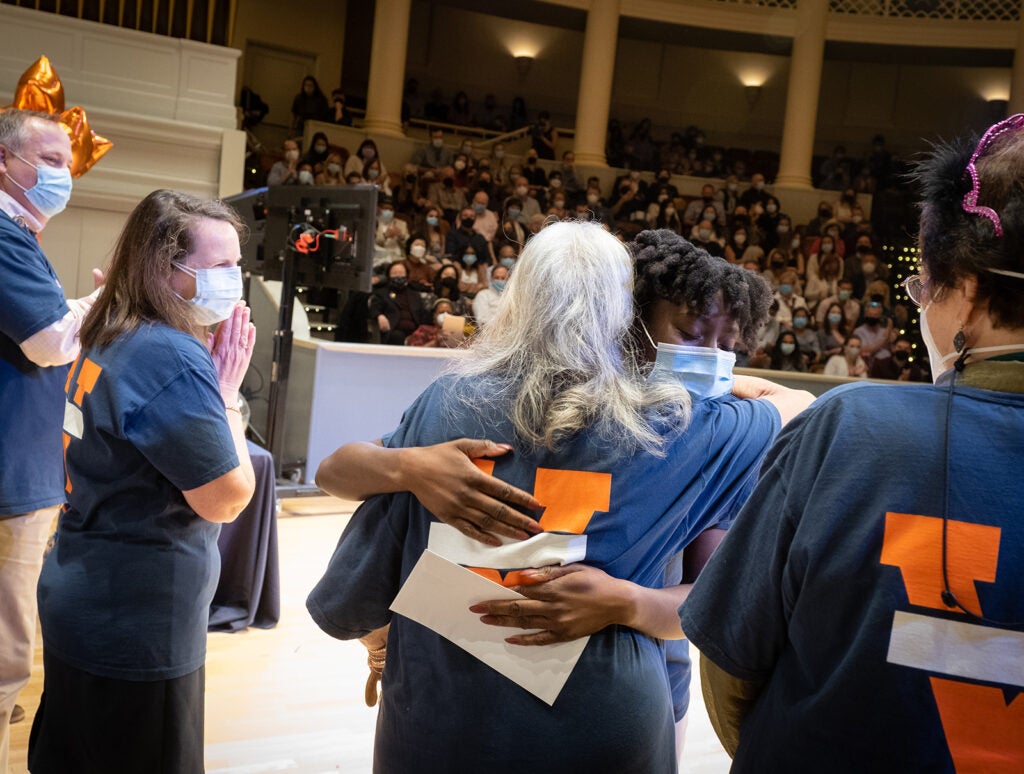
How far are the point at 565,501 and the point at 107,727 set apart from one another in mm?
911

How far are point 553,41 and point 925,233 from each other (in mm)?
16796

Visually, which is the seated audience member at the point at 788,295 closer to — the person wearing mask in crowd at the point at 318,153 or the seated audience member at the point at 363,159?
the seated audience member at the point at 363,159

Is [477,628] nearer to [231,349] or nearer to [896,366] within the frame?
[231,349]

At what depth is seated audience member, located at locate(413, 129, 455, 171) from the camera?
467 inches

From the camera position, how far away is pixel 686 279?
1453 millimetres

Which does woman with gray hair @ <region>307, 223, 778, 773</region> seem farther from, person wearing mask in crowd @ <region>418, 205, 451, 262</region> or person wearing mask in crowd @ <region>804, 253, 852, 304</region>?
person wearing mask in crowd @ <region>804, 253, 852, 304</region>

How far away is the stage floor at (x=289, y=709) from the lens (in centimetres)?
258

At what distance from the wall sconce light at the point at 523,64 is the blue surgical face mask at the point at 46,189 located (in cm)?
1503

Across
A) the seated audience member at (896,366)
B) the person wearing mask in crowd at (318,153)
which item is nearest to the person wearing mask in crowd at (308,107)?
the person wearing mask in crowd at (318,153)

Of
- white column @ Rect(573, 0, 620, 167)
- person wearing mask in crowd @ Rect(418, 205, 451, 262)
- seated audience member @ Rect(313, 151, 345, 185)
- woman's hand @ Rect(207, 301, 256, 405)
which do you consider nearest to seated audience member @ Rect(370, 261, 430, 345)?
person wearing mask in crowd @ Rect(418, 205, 451, 262)

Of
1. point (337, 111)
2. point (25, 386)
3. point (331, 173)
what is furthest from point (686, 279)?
point (337, 111)

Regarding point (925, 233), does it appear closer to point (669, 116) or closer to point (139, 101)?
point (139, 101)

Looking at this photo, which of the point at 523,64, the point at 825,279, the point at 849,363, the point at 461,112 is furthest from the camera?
the point at 523,64

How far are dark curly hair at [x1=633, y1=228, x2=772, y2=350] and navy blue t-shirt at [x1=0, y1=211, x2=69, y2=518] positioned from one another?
140 cm
